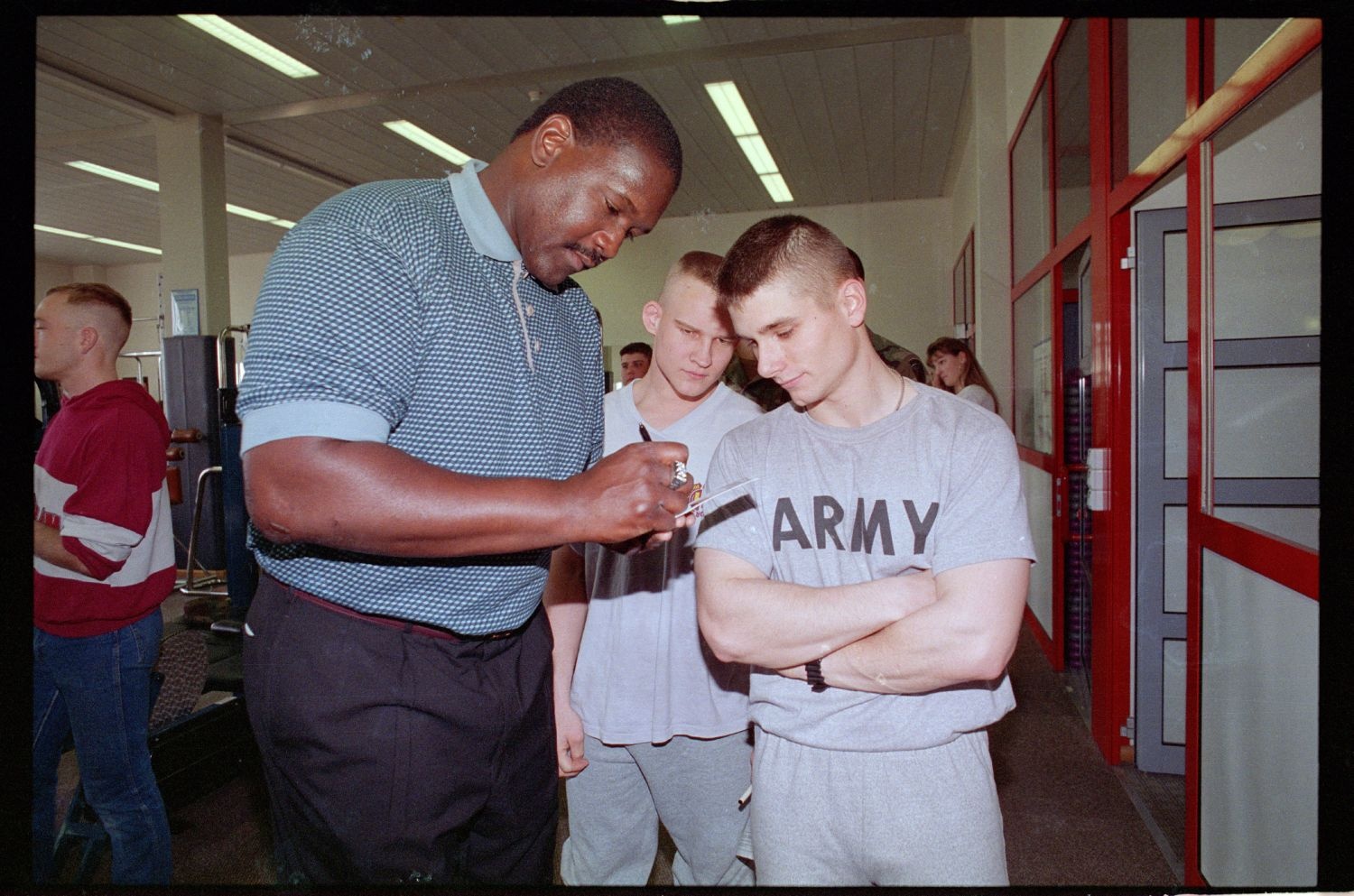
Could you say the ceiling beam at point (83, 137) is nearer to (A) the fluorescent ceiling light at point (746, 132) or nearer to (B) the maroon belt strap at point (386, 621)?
(B) the maroon belt strap at point (386, 621)

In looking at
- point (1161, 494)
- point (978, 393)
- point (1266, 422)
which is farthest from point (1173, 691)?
point (978, 393)

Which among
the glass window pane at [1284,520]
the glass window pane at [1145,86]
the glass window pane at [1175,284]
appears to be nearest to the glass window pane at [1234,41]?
the glass window pane at [1145,86]

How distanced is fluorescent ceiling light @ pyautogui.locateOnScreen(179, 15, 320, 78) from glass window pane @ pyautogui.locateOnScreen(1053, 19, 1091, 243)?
9.02ft

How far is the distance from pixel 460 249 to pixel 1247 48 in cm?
184

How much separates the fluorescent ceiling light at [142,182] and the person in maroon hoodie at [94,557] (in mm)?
251

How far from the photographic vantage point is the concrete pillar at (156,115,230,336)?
1628 mm

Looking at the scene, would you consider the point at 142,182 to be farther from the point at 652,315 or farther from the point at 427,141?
the point at 652,315

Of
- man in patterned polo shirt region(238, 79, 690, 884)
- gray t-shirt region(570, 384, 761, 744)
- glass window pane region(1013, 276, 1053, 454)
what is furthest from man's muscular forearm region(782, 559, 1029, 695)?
glass window pane region(1013, 276, 1053, 454)

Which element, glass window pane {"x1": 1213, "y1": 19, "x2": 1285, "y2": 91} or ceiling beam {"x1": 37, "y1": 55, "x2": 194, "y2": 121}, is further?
glass window pane {"x1": 1213, "y1": 19, "x2": 1285, "y2": 91}

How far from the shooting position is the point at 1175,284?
109 inches

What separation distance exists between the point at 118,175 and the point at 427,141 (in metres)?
0.68

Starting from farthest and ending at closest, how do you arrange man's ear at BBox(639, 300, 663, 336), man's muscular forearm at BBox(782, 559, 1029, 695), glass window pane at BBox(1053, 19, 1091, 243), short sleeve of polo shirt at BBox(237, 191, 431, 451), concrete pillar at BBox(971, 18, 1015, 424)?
glass window pane at BBox(1053, 19, 1091, 243) → concrete pillar at BBox(971, 18, 1015, 424) → man's ear at BBox(639, 300, 663, 336) → man's muscular forearm at BBox(782, 559, 1029, 695) → short sleeve of polo shirt at BBox(237, 191, 431, 451)

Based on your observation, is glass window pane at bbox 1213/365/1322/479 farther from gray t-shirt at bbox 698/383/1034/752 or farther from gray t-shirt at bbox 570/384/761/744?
gray t-shirt at bbox 570/384/761/744

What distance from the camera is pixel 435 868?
1.25 metres
